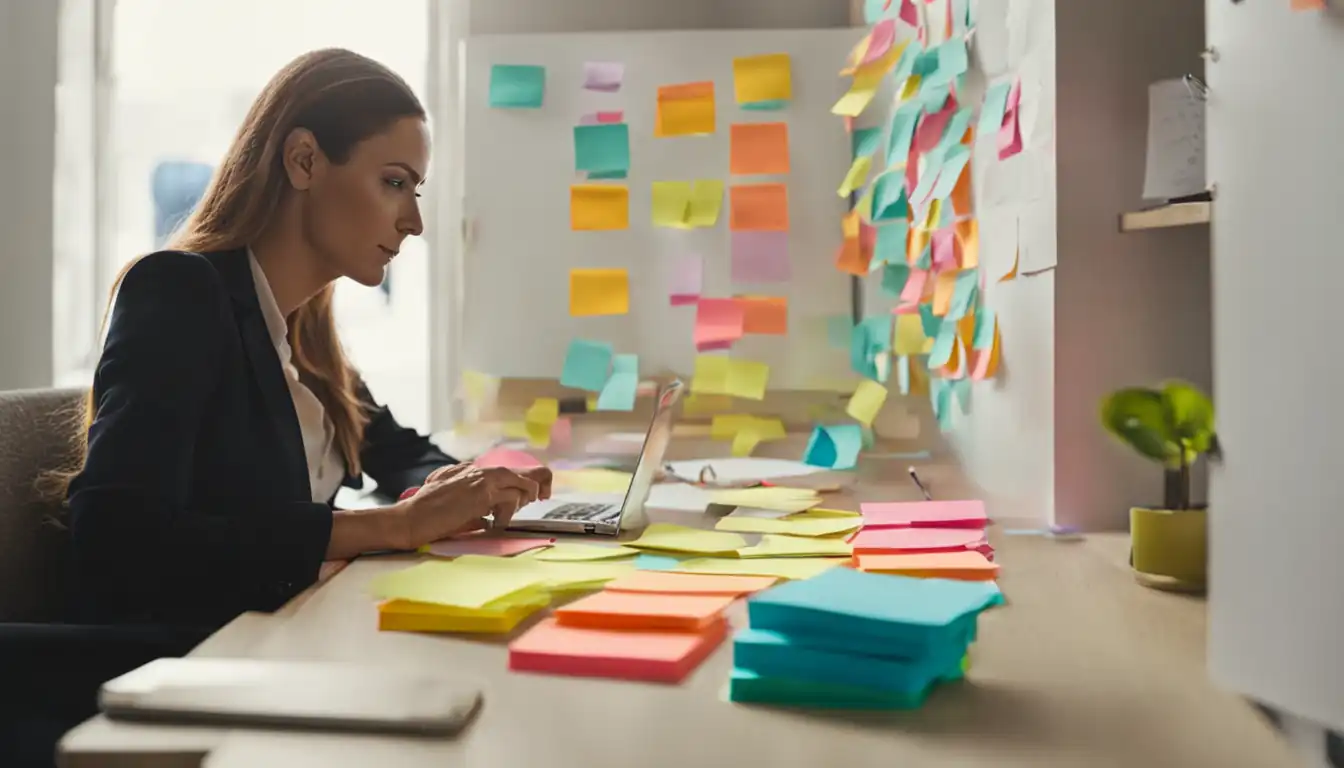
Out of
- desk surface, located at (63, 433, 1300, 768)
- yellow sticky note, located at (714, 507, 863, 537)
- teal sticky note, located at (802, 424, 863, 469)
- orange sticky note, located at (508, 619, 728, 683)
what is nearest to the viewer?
desk surface, located at (63, 433, 1300, 768)

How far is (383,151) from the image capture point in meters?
1.38

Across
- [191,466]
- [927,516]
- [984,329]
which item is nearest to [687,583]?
[927,516]

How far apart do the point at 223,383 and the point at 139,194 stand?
1.43m

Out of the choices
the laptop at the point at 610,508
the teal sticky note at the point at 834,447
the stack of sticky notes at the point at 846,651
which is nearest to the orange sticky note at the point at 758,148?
the teal sticky note at the point at 834,447

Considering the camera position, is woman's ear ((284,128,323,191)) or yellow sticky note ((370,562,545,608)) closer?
yellow sticky note ((370,562,545,608))

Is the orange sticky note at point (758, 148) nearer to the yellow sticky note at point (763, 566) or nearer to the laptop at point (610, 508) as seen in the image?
the laptop at point (610, 508)

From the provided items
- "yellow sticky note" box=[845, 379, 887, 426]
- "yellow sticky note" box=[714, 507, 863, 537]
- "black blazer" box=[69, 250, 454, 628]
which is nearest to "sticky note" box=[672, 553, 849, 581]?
"yellow sticky note" box=[714, 507, 863, 537]

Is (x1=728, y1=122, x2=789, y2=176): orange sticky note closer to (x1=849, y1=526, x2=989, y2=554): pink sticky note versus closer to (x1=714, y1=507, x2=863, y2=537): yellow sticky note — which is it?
(x1=714, y1=507, x2=863, y2=537): yellow sticky note

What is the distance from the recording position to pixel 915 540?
1.12 m

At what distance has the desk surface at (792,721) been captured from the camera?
0.61m

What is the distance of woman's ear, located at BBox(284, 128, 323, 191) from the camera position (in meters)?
1.33

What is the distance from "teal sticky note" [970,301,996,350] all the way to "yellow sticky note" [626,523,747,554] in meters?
0.51

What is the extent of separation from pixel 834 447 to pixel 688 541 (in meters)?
0.79

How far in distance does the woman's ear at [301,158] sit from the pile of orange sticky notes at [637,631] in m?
0.66
